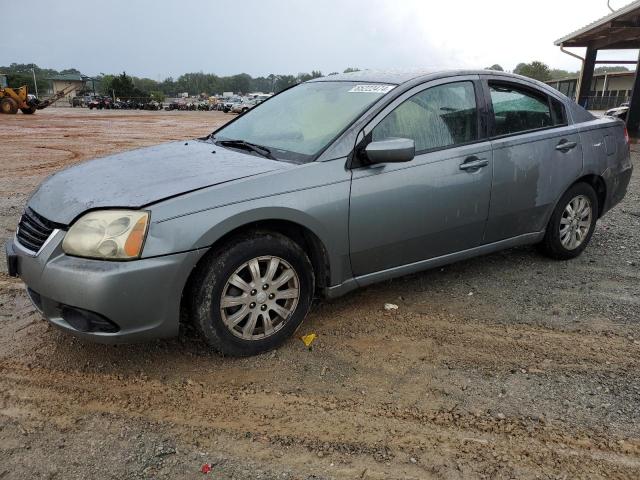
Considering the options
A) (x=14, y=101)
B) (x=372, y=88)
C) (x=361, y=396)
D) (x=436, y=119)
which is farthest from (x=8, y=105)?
(x=361, y=396)

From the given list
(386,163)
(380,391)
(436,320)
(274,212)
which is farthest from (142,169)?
(436,320)

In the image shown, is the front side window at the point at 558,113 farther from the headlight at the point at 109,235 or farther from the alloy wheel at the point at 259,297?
the headlight at the point at 109,235

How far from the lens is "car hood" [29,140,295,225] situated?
280 cm

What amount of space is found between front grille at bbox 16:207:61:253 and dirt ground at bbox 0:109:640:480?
2.29 feet

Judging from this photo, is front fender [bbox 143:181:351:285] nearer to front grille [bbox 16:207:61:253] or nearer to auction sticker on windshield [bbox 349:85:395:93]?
front grille [bbox 16:207:61:253]

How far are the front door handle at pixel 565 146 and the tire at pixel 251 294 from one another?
2450 millimetres

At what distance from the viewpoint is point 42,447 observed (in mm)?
2383

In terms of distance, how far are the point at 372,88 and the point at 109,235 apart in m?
2.06

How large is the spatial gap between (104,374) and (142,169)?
4.01ft

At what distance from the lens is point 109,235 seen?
8.66 feet

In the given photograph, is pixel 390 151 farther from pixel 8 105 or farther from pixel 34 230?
pixel 8 105

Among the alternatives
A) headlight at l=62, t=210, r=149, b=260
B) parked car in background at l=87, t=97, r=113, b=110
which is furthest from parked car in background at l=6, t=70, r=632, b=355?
parked car in background at l=87, t=97, r=113, b=110

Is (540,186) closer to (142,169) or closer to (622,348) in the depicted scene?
(622,348)

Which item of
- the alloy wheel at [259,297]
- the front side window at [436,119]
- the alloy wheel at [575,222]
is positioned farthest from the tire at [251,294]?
the alloy wheel at [575,222]
